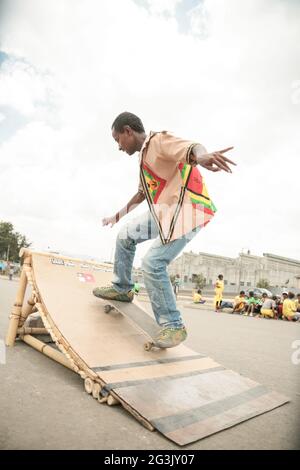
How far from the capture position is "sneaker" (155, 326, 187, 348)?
7.73 feet

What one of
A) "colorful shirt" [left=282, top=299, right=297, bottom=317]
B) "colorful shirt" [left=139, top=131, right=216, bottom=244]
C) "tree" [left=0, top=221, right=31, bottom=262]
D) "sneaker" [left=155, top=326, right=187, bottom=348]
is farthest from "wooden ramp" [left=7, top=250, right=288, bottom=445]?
"tree" [left=0, top=221, right=31, bottom=262]

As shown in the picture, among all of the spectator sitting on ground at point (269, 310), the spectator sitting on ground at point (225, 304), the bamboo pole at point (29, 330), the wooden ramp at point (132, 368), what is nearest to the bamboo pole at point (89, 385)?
the wooden ramp at point (132, 368)

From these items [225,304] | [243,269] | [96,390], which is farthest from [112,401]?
[243,269]

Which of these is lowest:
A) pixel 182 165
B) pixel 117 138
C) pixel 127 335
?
pixel 127 335

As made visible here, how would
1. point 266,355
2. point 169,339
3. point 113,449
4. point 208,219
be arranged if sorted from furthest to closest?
point 266,355 < point 208,219 < point 169,339 < point 113,449

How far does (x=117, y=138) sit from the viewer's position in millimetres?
2781

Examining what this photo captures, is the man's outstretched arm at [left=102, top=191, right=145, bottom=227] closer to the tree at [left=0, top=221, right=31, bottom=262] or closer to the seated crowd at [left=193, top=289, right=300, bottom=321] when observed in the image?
the seated crowd at [left=193, top=289, right=300, bottom=321]

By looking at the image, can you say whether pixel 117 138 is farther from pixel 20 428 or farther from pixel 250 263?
pixel 250 263

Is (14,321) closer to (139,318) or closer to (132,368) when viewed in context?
(139,318)

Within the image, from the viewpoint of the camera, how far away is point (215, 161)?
1951mm

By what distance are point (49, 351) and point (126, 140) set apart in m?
1.99

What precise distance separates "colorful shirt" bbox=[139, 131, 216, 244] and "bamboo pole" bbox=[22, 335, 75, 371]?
1.22 meters
